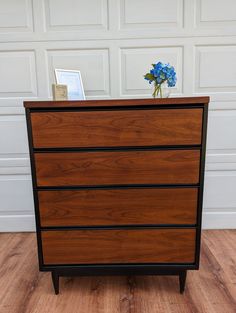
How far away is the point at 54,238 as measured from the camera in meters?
1.36

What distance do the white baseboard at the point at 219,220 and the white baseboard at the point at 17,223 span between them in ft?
4.28

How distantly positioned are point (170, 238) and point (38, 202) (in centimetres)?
65

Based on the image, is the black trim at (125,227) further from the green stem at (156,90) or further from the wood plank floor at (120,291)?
the green stem at (156,90)

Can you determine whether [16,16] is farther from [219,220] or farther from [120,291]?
[219,220]

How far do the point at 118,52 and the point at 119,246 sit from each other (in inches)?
50.3

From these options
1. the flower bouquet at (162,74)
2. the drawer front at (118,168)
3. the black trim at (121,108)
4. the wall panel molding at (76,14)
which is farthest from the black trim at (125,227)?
the wall panel molding at (76,14)

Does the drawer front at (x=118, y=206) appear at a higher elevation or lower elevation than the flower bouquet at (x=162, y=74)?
lower

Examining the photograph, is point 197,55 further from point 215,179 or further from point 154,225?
point 154,225

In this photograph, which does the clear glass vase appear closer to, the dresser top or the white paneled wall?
the dresser top

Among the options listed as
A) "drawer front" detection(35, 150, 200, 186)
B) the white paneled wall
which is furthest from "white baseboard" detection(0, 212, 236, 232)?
"drawer front" detection(35, 150, 200, 186)

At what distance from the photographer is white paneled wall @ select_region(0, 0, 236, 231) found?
6.14ft

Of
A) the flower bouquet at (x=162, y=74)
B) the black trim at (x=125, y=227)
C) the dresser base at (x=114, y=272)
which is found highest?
the flower bouquet at (x=162, y=74)

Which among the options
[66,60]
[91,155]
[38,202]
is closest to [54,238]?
[38,202]

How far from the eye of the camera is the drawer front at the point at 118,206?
1.31 m
